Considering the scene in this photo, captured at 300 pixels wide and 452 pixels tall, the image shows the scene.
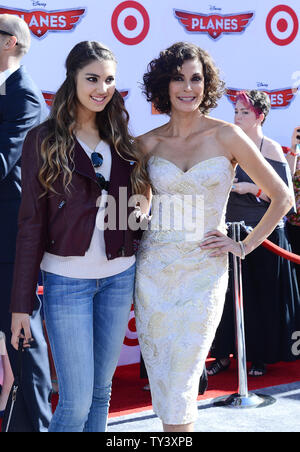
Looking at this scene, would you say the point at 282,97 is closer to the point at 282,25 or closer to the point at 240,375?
the point at 282,25

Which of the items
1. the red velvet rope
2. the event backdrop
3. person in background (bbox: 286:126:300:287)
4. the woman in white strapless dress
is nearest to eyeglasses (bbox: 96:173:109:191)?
the woman in white strapless dress

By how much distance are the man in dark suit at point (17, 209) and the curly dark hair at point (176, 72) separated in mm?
507

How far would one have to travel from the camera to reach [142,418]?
12.5 ft

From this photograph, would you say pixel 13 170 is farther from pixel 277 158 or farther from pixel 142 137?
pixel 277 158

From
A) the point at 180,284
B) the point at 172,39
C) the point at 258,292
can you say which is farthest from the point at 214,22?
the point at 180,284

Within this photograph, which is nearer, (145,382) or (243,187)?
(145,382)

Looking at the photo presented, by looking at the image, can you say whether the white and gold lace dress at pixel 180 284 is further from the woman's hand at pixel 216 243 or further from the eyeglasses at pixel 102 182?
the eyeglasses at pixel 102 182

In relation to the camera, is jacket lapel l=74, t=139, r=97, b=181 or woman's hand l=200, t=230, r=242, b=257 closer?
jacket lapel l=74, t=139, r=97, b=181

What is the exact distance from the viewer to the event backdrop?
14.1 ft

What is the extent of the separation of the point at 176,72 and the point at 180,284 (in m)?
0.80

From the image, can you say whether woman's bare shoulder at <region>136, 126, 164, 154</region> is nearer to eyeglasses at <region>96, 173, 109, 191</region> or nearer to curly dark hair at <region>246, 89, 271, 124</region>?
eyeglasses at <region>96, 173, 109, 191</region>

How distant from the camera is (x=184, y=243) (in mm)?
2797
